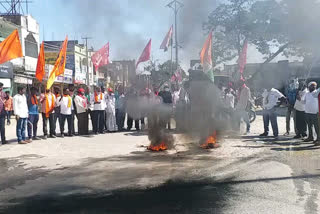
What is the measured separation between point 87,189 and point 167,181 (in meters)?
1.18

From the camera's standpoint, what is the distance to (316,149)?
7551 mm

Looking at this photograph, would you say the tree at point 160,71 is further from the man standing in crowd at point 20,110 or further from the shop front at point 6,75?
the shop front at point 6,75

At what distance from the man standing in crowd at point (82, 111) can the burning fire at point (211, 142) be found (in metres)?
4.26

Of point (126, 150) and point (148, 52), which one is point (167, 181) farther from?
point (148, 52)

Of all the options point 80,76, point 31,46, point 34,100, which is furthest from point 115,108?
point 80,76

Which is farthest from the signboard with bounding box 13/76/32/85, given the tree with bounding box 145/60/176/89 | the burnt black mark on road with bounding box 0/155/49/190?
the burnt black mark on road with bounding box 0/155/49/190

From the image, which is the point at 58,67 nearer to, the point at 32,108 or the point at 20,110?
the point at 32,108

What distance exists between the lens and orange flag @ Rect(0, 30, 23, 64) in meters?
9.12

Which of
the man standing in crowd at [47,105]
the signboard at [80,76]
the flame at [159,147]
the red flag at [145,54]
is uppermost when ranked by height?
the signboard at [80,76]

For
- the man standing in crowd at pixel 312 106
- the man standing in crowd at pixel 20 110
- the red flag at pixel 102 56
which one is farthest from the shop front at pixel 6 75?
the man standing in crowd at pixel 312 106

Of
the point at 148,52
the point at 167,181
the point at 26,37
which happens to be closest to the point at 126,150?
the point at 167,181

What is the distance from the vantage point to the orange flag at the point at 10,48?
9117 millimetres

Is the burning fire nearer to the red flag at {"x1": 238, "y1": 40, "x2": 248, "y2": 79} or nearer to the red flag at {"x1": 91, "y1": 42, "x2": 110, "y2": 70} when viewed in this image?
the red flag at {"x1": 238, "y1": 40, "x2": 248, "y2": 79}

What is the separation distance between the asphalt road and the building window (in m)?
17.7
